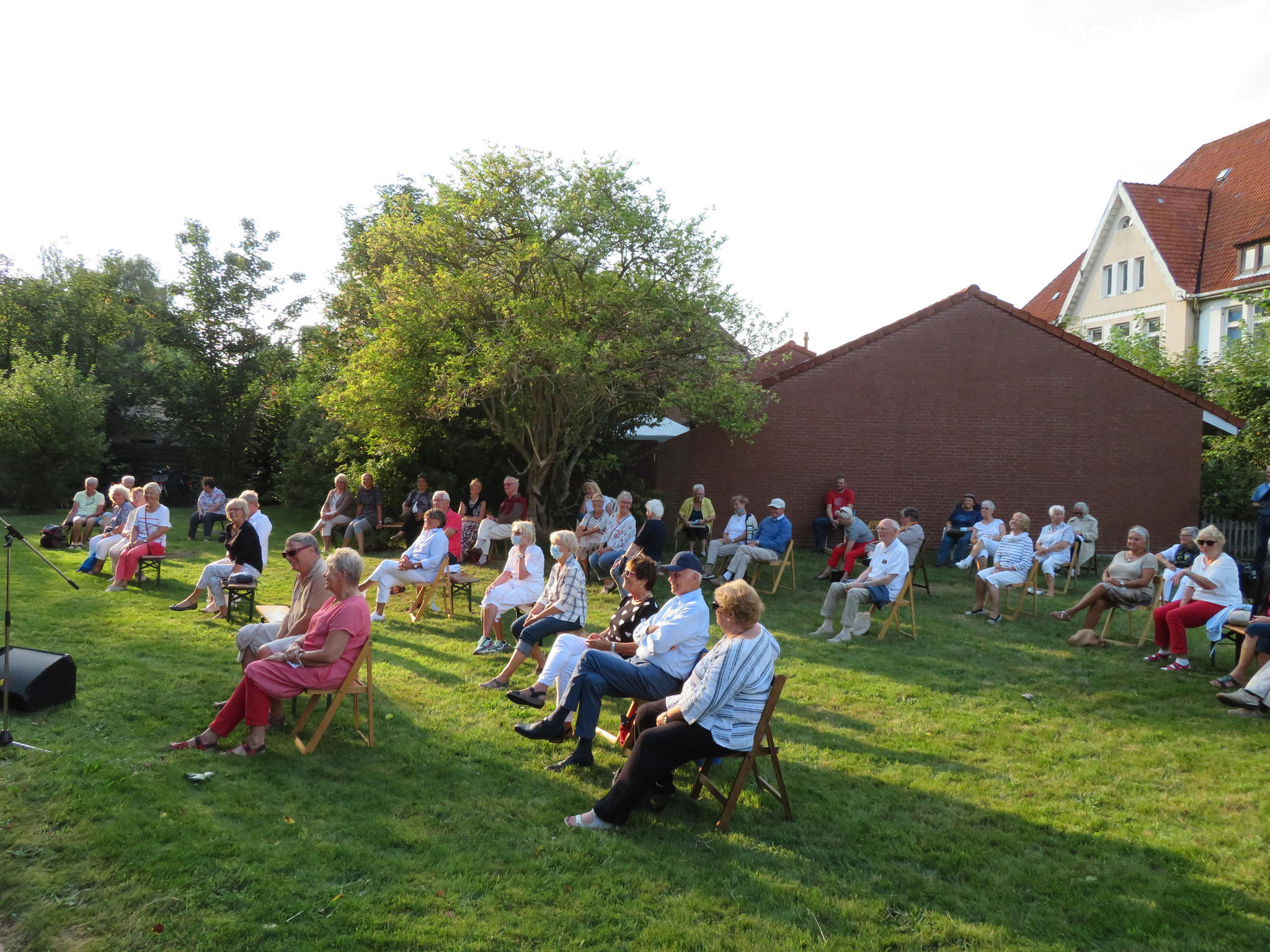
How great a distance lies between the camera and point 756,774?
516 cm

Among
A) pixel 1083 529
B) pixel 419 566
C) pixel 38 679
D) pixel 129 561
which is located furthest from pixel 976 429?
pixel 38 679

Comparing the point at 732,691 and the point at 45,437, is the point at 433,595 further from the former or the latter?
the point at 45,437

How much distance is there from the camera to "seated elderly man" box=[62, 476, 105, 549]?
14922mm

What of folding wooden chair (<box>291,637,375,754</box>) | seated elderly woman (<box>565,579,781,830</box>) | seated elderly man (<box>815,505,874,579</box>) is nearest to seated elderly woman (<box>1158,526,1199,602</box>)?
seated elderly man (<box>815,505,874,579</box>)

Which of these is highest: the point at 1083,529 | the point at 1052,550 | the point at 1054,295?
the point at 1054,295

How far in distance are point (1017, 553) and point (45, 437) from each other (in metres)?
21.5

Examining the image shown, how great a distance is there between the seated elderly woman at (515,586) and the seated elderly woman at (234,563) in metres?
2.74

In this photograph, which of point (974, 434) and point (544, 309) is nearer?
point (544, 309)

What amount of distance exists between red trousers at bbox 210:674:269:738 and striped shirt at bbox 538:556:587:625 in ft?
8.01

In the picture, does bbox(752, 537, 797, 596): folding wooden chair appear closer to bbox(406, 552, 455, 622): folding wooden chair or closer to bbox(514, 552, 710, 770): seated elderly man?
bbox(406, 552, 455, 622): folding wooden chair

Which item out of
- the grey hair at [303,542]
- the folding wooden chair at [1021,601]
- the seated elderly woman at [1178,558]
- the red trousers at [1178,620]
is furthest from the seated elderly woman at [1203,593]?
the grey hair at [303,542]

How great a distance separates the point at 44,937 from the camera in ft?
11.2

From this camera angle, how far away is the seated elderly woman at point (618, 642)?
6113 millimetres

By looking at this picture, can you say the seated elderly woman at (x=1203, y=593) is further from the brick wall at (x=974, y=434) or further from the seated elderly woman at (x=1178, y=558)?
the brick wall at (x=974, y=434)
